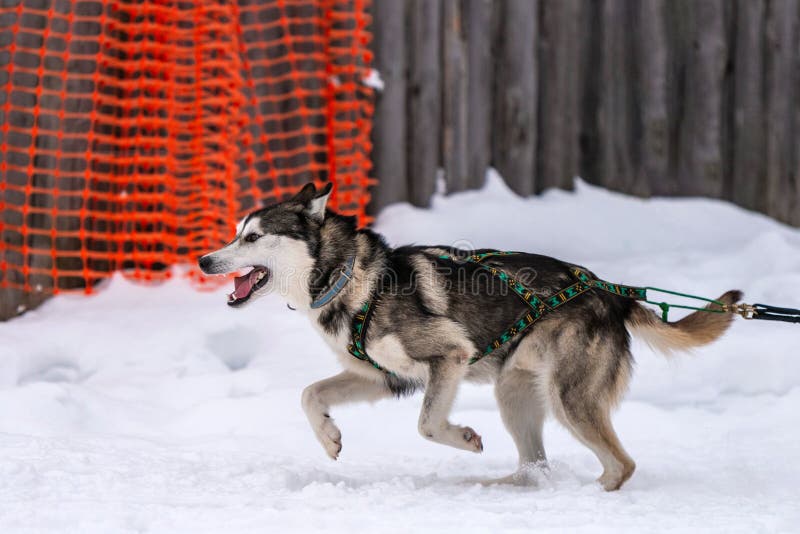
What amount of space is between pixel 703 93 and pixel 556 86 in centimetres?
132

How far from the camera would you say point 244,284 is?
4.27 metres

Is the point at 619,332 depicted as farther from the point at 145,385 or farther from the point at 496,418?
the point at 145,385

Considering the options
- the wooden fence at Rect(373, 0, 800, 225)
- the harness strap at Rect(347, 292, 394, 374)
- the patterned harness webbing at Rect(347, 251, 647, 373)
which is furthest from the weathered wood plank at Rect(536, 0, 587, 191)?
the harness strap at Rect(347, 292, 394, 374)

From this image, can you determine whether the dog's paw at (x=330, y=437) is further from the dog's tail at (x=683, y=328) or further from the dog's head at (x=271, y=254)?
the dog's tail at (x=683, y=328)

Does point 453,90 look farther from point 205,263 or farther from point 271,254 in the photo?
point 205,263

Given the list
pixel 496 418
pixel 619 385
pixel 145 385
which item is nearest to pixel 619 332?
pixel 619 385

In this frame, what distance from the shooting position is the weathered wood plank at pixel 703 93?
8.24 m

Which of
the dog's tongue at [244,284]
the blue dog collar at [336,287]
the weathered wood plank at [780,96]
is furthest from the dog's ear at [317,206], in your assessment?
the weathered wood plank at [780,96]

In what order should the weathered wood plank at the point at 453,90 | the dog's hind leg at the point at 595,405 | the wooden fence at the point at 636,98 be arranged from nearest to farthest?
the dog's hind leg at the point at 595,405, the weathered wood plank at the point at 453,90, the wooden fence at the point at 636,98

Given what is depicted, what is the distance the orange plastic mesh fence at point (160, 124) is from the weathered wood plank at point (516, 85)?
1148mm

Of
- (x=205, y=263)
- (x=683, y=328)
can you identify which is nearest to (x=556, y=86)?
(x=683, y=328)

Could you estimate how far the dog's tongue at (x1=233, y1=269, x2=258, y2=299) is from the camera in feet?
13.9

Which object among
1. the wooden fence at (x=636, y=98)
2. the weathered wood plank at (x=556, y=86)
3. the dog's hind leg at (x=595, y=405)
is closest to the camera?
the dog's hind leg at (x=595, y=405)

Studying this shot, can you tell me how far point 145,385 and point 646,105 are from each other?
4871mm
